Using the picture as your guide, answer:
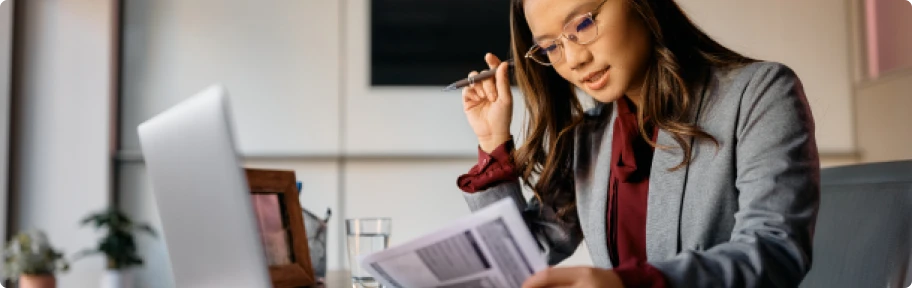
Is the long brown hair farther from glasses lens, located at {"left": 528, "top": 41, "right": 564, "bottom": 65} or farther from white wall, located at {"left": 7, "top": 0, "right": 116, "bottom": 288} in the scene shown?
white wall, located at {"left": 7, "top": 0, "right": 116, "bottom": 288}

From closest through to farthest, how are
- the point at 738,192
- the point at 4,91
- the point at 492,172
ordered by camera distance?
the point at 738,192 < the point at 492,172 < the point at 4,91

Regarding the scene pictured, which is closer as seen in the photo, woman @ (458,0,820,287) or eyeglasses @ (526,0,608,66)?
woman @ (458,0,820,287)

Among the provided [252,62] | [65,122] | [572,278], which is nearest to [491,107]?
[572,278]

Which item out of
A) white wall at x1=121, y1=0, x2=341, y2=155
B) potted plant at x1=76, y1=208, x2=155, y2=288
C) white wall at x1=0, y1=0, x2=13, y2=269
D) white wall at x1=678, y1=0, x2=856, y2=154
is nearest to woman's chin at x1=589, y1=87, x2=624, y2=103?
white wall at x1=121, y1=0, x2=341, y2=155

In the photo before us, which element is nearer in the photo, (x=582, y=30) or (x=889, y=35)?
(x=582, y=30)

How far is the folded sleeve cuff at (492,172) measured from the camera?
136 centimetres

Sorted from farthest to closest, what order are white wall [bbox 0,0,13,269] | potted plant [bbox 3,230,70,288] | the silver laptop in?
1. white wall [bbox 0,0,13,269]
2. potted plant [bbox 3,230,70,288]
3. the silver laptop

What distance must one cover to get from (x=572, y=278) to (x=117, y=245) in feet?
8.39

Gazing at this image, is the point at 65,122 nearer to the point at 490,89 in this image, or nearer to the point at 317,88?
the point at 317,88

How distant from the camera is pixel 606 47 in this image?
120 centimetres

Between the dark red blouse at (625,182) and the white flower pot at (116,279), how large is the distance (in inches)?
82.2

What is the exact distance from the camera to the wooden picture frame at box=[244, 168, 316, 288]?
121cm

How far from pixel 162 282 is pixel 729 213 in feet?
7.93

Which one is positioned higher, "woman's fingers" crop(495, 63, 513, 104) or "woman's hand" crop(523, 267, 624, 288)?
"woman's fingers" crop(495, 63, 513, 104)
